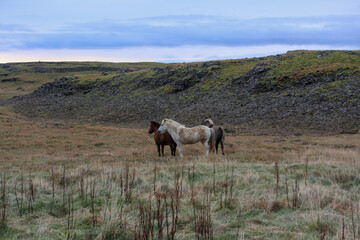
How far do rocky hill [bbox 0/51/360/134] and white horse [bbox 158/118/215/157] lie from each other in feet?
52.5

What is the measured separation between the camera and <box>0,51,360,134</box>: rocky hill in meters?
31.6

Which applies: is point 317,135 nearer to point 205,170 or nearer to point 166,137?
point 166,137

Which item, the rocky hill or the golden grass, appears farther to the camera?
the rocky hill

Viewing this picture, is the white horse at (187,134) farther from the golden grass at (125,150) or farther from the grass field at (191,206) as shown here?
the grass field at (191,206)

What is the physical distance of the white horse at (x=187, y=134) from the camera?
14539mm

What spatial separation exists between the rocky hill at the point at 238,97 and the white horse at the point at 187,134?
1599 centimetres

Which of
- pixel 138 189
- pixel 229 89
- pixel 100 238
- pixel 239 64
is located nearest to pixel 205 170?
pixel 138 189

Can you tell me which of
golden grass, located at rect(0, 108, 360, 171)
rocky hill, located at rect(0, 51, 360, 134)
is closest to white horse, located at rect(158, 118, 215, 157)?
golden grass, located at rect(0, 108, 360, 171)

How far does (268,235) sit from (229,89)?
139ft

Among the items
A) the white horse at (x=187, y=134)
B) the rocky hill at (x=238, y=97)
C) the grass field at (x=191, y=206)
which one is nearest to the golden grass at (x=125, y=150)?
the white horse at (x=187, y=134)

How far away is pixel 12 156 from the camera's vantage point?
15.8m

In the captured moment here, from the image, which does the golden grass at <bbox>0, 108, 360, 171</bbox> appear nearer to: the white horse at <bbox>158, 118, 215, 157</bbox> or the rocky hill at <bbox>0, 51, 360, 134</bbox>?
the white horse at <bbox>158, 118, 215, 157</bbox>

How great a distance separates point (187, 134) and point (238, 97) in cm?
2908

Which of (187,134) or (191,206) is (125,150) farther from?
(191,206)
